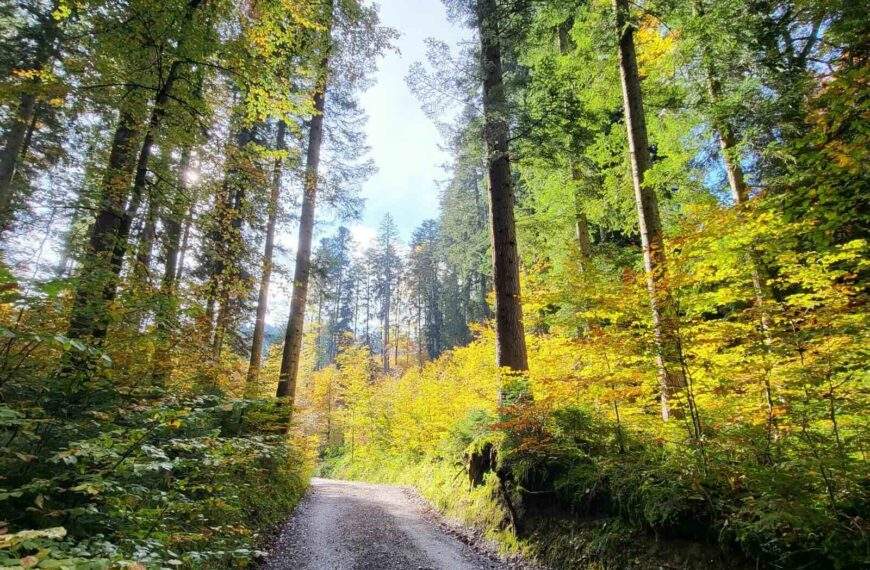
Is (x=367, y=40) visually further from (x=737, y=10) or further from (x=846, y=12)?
(x=846, y=12)

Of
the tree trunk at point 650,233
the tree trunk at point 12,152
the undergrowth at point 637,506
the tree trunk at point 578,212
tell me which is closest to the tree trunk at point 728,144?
the tree trunk at point 650,233

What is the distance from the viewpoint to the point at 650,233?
23.4ft

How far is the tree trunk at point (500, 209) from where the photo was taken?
8.35 metres

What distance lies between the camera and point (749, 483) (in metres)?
4.19

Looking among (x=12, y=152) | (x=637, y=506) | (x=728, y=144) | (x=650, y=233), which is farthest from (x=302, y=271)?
(x=728, y=144)

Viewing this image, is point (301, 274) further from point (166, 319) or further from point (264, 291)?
point (166, 319)

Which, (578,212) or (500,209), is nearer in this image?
(500,209)

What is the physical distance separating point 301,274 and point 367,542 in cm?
683

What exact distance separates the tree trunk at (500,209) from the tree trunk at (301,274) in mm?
4035

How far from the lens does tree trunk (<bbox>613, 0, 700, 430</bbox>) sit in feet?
16.9

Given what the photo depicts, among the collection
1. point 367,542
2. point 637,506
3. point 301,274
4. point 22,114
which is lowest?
point 367,542

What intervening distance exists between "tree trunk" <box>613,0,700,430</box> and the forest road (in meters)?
3.92

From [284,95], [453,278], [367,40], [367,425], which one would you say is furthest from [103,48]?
[453,278]

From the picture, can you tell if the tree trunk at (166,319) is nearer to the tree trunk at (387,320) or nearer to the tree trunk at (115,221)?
the tree trunk at (115,221)
